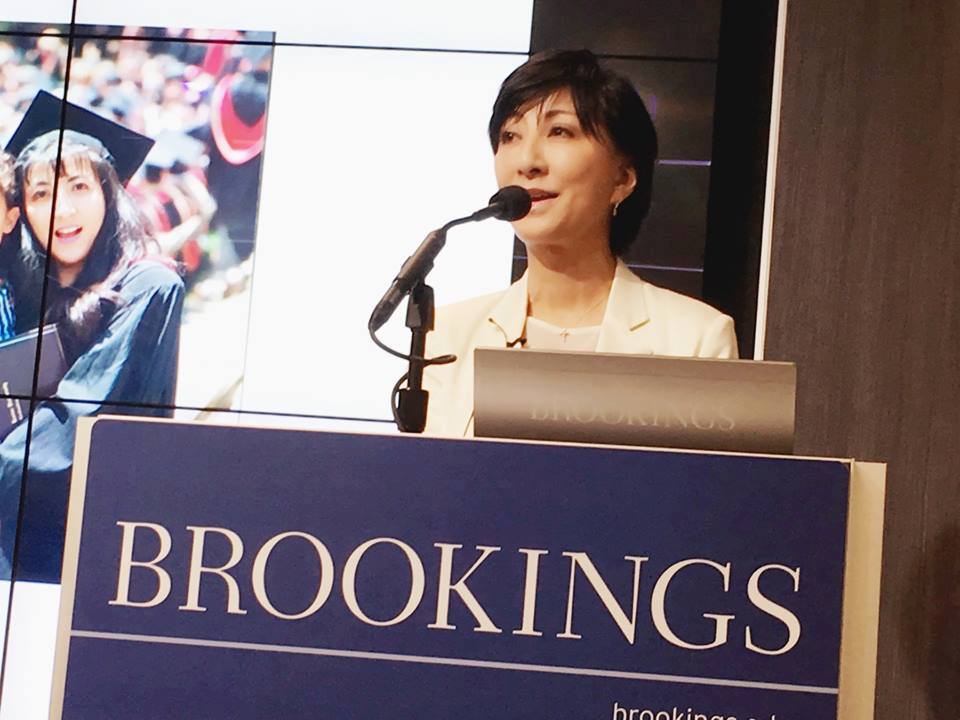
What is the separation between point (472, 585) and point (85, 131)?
103 inches

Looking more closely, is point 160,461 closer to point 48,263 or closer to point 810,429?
point 810,429

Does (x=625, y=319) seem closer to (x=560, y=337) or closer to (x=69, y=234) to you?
(x=560, y=337)

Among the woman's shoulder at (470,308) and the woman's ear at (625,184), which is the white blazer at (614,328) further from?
the woman's ear at (625,184)

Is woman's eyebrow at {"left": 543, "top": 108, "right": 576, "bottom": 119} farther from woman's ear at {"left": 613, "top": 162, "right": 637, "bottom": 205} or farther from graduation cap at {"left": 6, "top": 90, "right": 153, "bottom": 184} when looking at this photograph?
graduation cap at {"left": 6, "top": 90, "right": 153, "bottom": 184}

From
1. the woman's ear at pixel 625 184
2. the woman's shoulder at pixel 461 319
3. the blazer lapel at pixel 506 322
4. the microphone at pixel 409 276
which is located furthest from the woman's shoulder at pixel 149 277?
the microphone at pixel 409 276

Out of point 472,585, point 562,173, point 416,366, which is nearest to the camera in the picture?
point 472,585

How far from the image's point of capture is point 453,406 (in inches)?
95.9

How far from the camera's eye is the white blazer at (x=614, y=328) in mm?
2518

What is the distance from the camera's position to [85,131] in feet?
10.6

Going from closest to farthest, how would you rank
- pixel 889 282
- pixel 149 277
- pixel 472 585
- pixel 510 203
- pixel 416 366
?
pixel 472 585 → pixel 416 366 → pixel 510 203 → pixel 889 282 → pixel 149 277

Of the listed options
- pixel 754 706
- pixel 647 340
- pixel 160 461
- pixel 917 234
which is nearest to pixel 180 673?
pixel 160 461

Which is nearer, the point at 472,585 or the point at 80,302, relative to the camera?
the point at 472,585

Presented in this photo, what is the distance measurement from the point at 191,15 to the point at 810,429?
2118 millimetres

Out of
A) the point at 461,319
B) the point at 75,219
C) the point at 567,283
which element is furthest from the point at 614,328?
the point at 75,219
